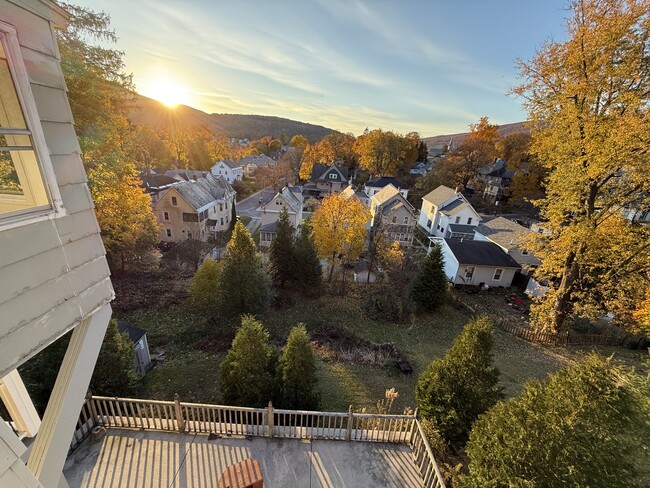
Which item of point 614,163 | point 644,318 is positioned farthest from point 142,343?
point 644,318

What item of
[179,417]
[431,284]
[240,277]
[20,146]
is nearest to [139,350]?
[240,277]

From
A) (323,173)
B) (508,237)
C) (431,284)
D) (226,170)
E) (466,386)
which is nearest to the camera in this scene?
(466,386)

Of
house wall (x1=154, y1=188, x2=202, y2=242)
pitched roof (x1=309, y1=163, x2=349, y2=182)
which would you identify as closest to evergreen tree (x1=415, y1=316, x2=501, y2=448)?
house wall (x1=154, y1=188, x2=202, y2=242)

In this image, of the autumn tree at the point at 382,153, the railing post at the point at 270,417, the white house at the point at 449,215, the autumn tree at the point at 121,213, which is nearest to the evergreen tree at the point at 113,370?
the railing post at the point at 270,417

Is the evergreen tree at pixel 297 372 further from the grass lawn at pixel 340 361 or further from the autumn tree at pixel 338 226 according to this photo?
the autumn tree at pixel 338 226

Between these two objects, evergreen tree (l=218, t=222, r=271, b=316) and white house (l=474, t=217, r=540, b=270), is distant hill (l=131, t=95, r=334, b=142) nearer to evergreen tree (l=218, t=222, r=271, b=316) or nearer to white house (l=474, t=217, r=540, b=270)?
white house (l=474, t=217, r=540, b=270)

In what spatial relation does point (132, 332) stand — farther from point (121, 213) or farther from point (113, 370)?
point (121, 213)

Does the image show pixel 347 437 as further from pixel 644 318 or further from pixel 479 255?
pixel 479 255
